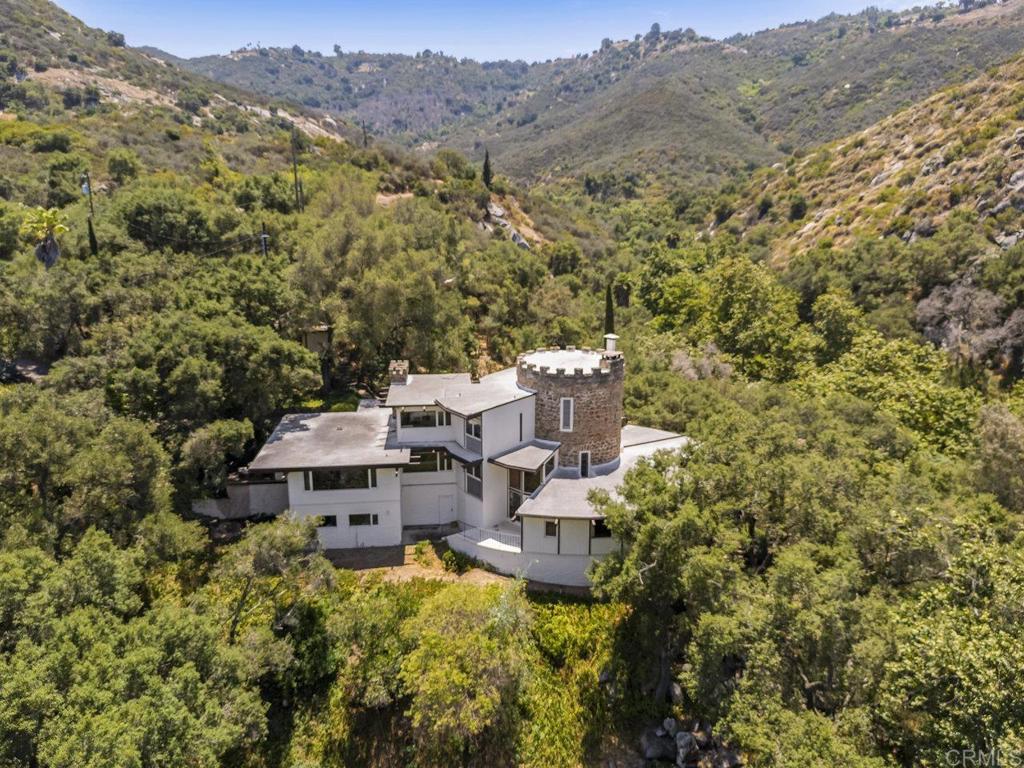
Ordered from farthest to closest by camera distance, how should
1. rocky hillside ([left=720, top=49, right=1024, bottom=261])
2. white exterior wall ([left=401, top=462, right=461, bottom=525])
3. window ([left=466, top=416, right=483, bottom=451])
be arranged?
rocky hillside ([left=720, top=49, right=1024, bottom=261])
white exterior wall ([left=401, top=462, right=461, bottom=525])
window ([left=466, top=416, right=483, bottom=451])

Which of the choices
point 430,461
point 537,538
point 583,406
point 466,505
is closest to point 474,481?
point 466,505

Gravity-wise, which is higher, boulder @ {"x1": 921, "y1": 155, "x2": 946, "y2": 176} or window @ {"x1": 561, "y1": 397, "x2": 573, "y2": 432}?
boulder @ {"x1": 921, "y1": 155, "x2": 946, "y2": 176}

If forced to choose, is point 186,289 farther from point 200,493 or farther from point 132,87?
point 132,87

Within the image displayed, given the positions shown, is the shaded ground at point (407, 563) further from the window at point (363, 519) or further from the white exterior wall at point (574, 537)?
the white exterior wall at point (574, 537)

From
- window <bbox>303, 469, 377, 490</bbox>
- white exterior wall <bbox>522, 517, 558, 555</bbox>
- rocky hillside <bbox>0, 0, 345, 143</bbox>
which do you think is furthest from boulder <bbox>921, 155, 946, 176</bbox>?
rocky hillside <bbox>0, 0, 345, 143</bbox>

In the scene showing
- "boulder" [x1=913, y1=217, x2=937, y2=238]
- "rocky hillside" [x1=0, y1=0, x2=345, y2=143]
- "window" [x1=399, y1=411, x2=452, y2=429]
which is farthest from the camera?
"rocky hillside" [x1=0, y1=0, x2=345, y2=143]

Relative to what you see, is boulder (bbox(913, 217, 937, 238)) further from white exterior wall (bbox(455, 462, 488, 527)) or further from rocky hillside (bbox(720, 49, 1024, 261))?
white exterior wall (bbox(455, 462, 488, 527))
